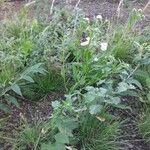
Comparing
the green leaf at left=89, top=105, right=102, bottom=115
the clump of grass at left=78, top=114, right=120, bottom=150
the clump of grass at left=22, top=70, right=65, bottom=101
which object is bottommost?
the clump of grass at left=78, top=114, right=120, bottom=150

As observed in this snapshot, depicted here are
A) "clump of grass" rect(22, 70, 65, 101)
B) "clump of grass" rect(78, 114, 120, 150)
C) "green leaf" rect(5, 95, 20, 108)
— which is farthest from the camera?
"clump of grass" rect(22, 70, 65, 101)

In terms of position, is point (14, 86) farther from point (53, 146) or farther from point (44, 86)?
point (53, 146)

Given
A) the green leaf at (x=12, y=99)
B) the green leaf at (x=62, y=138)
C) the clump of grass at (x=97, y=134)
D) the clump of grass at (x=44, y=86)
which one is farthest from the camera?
the clump of grass at (x=44, y=86)

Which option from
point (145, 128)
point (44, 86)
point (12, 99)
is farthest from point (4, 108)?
point (145, 128)

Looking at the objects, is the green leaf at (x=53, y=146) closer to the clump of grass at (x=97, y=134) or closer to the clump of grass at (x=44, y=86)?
the clump of grass at (x=97, y=134)

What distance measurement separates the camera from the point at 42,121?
226 centimetres

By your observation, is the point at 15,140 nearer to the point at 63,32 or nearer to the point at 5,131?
the point at 5,131

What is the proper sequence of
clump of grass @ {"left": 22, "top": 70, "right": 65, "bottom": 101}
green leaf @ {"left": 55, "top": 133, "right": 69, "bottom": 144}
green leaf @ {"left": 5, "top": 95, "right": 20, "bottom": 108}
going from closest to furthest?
1. green leaf @ {"left": 55, "top": 133, "right": 69, "bottom": 144}
2. green leaf @ {"left": 5, "top": 95, "right": 20, "bottom": 108}
3. clump of grass @ {"left": 22, "top": 70, "right": 65, "bottom": 101}

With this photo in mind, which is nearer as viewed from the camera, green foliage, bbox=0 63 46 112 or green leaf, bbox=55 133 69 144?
green leaf, bbox=55 133 69 144

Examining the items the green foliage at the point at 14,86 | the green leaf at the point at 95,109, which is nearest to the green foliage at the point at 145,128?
the green leaf at the point at 95,109

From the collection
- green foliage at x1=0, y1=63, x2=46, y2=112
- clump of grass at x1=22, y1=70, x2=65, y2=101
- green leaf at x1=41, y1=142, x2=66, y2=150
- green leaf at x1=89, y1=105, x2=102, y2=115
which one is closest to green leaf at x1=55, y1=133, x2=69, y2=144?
green leaf at x1=41, y1=142, x2=66, y2=150

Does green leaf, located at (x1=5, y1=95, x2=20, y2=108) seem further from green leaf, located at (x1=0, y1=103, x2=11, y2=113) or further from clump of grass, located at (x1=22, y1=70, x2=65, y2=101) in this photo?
clump of grass, located at (x1=22, y1=70, x2=65, y2=101)

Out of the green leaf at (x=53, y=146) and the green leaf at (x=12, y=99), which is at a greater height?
the green leaf at (x=12, y=99)

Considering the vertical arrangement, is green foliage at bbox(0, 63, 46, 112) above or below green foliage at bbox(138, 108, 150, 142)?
above
